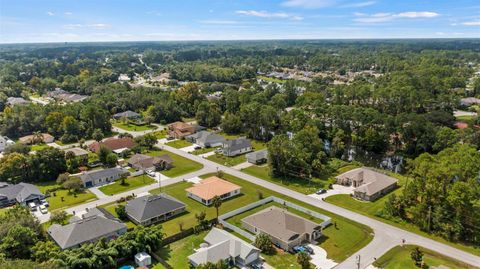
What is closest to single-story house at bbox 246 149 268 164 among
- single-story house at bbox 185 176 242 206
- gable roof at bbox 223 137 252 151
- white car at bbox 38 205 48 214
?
gable roof at bbox 223 137 252 151

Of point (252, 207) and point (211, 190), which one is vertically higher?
point (211, 190)

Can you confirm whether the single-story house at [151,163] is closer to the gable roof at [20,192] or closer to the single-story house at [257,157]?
the single-story house at [257,157]

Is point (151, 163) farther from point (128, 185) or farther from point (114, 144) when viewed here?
point (114, 144)

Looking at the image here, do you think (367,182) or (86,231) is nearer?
(86,231)

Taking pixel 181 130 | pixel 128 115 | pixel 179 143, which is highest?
pixel 128 115

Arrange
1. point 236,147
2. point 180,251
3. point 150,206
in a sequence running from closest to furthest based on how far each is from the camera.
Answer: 1. point 180,251
2. point 150,206
3. point 236,147

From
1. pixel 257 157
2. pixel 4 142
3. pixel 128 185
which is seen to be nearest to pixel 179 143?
pixel 257 157

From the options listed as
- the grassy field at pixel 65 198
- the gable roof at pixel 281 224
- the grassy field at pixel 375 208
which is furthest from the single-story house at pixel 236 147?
the gable roof at pixel 281 224

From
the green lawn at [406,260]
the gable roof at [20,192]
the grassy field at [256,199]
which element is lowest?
the grassy field at [256,199]
